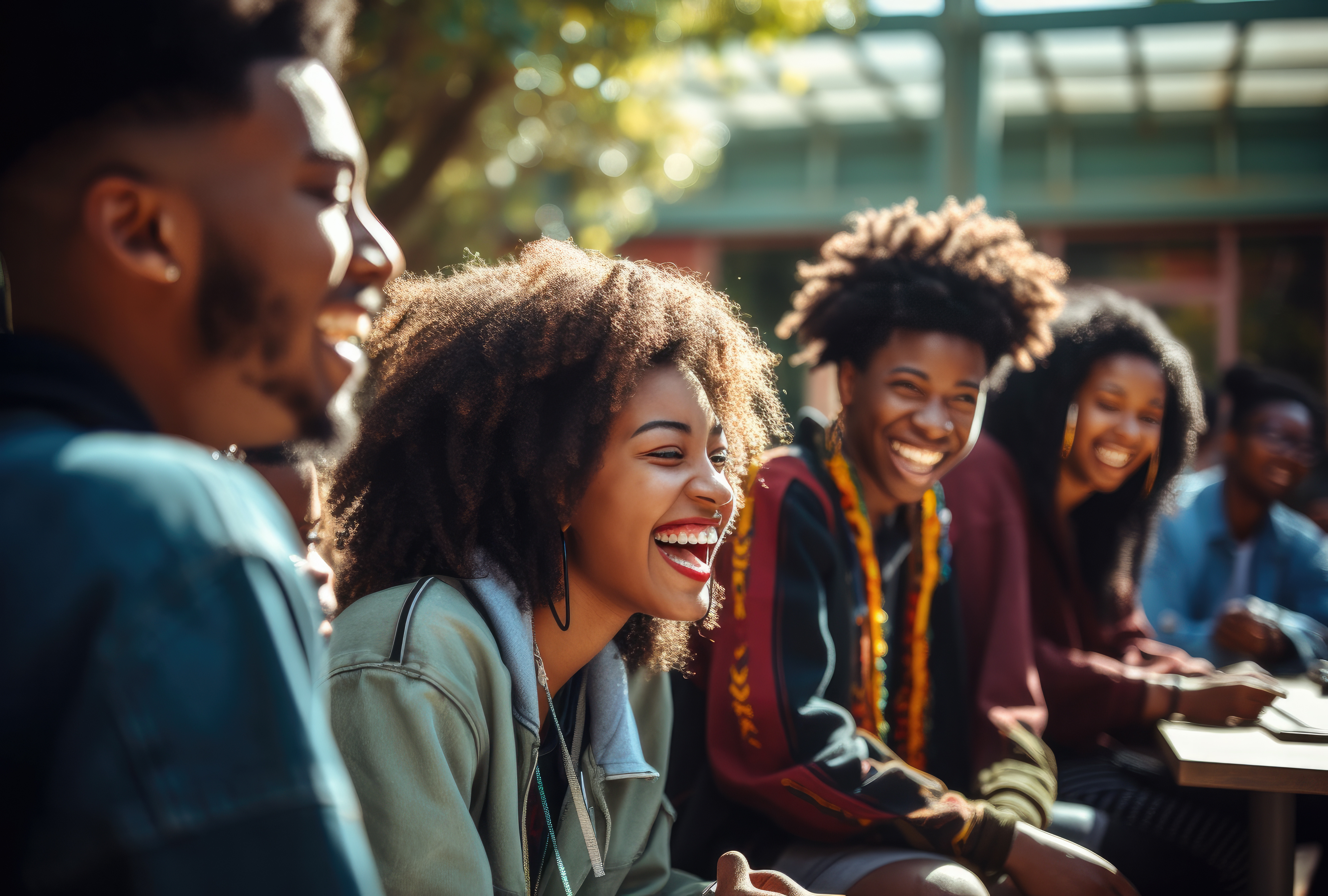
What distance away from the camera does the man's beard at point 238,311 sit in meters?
0.90

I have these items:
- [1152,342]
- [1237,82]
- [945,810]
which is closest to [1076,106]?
[1237,82]

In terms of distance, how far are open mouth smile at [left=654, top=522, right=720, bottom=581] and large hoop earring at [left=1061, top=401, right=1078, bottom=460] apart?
72.1 inches

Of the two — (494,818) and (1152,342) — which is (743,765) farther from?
(1152,342)

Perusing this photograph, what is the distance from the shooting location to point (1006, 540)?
3.09 metres

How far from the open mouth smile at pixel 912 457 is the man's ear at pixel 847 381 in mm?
202

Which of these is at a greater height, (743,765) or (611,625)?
(611,625)

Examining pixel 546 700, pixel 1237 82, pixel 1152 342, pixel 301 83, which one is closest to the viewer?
pixel 301 83

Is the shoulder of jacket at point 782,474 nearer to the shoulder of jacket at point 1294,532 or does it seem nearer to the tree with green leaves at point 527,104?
the tree with green leaves at point 527,104

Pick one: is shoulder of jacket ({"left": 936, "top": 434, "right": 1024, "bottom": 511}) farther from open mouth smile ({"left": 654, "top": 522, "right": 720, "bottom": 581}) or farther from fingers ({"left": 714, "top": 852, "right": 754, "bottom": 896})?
fingers ({"left": 714, "top": 852, "right": 754, "bottom": 896})

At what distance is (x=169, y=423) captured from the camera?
0.90 m

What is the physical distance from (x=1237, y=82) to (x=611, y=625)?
11.1 metres

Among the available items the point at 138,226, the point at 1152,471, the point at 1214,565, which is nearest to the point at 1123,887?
the point at 1152,471

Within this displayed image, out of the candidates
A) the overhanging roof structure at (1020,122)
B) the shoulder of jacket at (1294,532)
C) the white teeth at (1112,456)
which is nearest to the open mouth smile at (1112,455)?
the white teeth at (1112,456)

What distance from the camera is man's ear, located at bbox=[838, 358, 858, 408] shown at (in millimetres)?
2838
